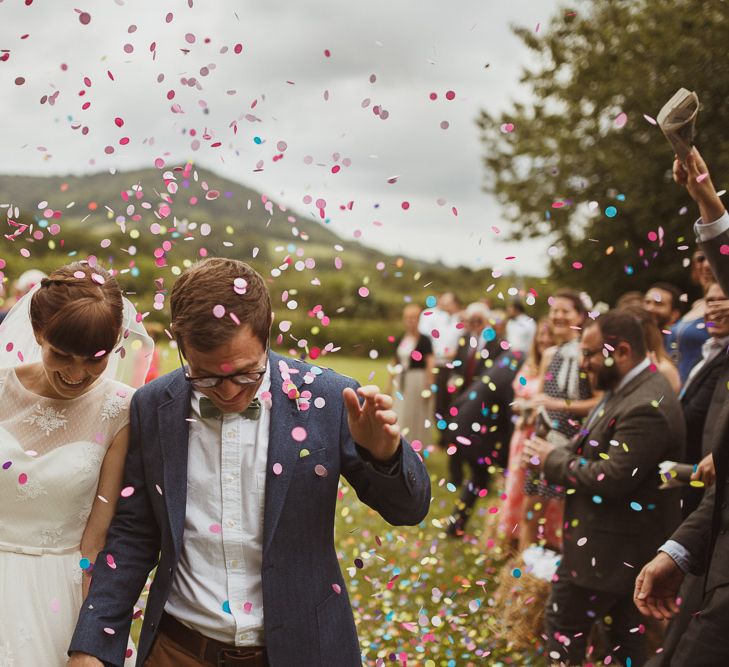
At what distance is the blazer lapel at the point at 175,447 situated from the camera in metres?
2.59

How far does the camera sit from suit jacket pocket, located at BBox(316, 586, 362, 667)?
2.60 m

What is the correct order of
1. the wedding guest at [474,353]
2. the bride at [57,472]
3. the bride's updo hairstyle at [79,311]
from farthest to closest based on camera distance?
the wedding guest at [474,353] < the bride at [57,472] < the bride's updo hairstyle at [79,311]

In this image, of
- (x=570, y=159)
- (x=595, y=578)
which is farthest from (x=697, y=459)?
(x=570, y=159)

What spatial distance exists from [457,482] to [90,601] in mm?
6787

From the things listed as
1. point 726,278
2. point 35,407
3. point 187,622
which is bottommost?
point 187,622

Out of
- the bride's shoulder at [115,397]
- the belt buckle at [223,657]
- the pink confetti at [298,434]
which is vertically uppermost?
the pink confetti at [298,434]

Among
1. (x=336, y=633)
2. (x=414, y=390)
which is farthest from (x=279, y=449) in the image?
(x=414, y=390)

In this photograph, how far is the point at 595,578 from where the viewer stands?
441 centimetres

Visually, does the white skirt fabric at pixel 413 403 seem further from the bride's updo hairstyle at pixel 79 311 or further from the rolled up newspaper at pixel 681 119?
the bride's updo hairstyle at pixel 79 311

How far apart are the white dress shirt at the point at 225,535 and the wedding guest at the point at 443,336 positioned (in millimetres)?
7591

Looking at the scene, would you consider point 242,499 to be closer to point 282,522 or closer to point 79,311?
point 282,522

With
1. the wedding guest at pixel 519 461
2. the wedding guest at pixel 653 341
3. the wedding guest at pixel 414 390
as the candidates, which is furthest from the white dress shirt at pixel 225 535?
the wedding guest at pixel 414 390

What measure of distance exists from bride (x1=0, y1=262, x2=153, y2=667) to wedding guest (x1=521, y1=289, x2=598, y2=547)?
3.47m

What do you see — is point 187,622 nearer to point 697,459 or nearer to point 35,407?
point 35,407
